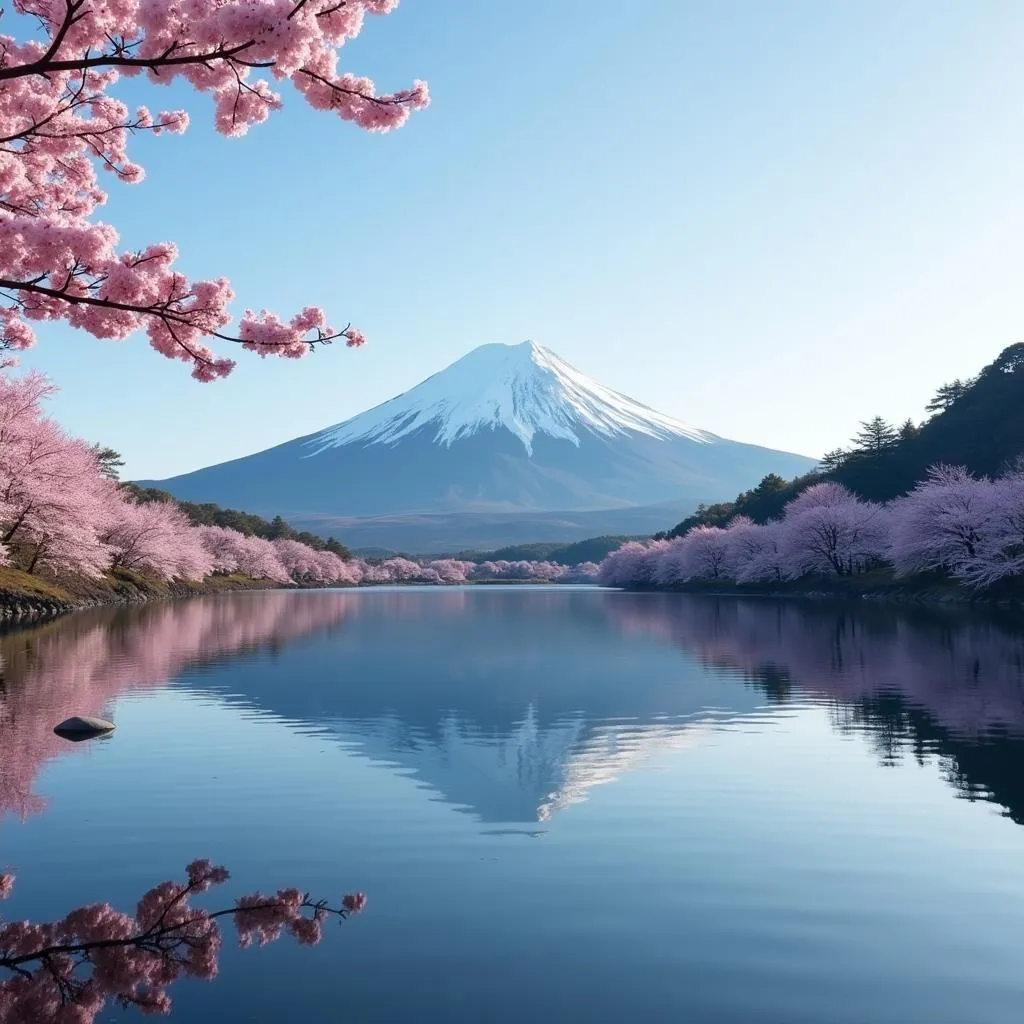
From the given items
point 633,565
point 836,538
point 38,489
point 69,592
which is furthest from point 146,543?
point 633,565

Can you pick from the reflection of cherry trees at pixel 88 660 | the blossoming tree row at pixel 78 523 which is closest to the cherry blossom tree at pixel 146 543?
the blossoming tree row at pixel 78 523

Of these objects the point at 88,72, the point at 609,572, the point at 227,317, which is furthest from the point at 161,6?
the point at 609,572

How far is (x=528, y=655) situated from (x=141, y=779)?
15.7 m

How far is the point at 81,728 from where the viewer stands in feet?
40.5

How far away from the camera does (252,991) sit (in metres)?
5.09

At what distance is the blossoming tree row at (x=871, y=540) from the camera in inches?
1708

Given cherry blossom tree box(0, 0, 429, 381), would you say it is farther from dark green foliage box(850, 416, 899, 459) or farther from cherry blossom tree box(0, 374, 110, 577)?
dark green foliage box(850, 416, 899, 459)

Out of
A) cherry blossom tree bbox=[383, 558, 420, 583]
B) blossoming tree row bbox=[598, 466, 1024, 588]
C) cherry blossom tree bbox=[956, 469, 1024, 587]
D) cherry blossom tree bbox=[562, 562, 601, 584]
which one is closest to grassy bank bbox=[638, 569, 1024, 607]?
blossoming tree row bbox=[598, 466, 1024, 588]

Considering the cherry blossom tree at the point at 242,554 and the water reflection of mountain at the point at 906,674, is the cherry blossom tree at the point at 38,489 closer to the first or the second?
the water reflection of mountain at the point at 906,674

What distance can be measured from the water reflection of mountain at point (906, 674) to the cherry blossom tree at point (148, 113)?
8579mm

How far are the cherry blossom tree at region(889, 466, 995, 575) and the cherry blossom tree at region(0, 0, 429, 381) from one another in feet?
141

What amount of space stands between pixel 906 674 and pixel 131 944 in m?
16.7

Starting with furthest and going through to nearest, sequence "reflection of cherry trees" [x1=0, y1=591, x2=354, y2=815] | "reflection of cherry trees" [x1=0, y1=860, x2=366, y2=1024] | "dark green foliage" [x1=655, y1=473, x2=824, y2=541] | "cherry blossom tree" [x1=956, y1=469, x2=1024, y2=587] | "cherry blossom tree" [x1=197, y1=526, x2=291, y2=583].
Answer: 1. "cherry blossom tree" [x1=197, y1=526, x2=291, y2=583]
2. "dark green foliage" [x1=655, y1=473, x2=824, y2=541]
3. "cherry blossom tree" [x1=956, y1=469, x2=1024, y2=587]
4. "reflection of cherry trees" [x1=0, y1=591, x2=354, y2=815]
5. "reflection of cherry trees" [x1=0, y1=860, x2=366, y2=1024]

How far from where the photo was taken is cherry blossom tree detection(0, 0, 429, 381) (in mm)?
5730
